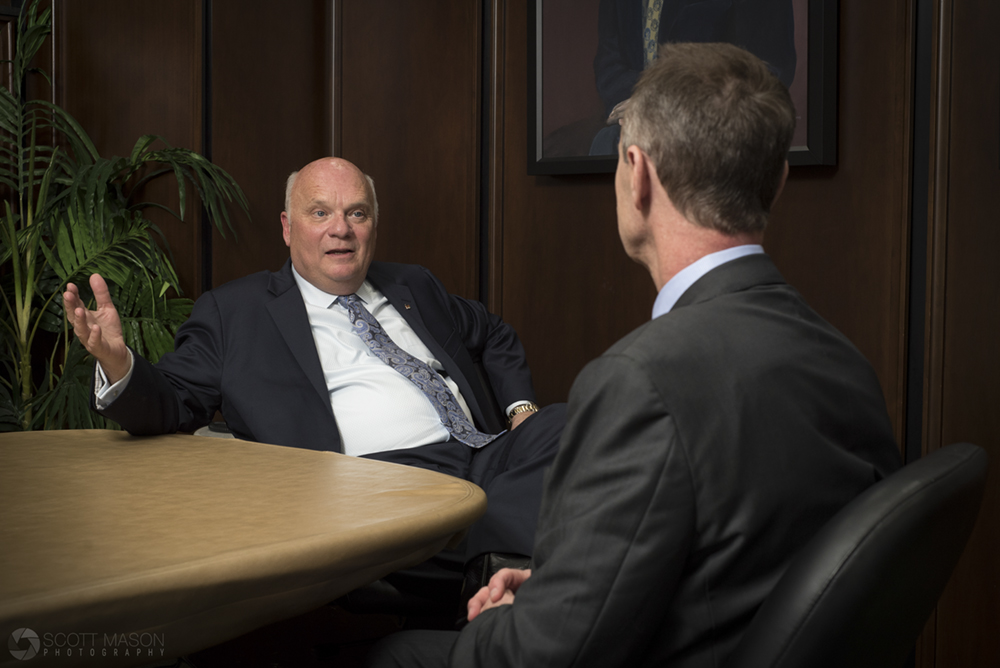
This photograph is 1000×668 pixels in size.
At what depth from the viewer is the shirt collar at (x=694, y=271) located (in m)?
1.01

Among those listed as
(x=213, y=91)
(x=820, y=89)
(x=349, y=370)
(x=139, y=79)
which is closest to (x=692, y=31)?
(x=820, y=89)

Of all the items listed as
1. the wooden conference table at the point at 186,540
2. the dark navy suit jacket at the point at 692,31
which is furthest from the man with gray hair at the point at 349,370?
the dark navy suit jacket at the point at 692,31

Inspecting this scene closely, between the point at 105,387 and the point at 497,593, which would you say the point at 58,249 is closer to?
the point at 105,387

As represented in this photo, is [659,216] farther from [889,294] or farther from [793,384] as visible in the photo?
[889,294]

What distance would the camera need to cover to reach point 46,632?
32.5 inches

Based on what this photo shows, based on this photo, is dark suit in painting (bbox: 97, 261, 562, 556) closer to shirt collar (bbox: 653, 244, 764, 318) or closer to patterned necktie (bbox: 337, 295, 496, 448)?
patterned necktie (bbox: 337, 295, 496, 448)

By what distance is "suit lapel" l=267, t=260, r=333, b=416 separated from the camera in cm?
227

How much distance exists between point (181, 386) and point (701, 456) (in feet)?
5.57

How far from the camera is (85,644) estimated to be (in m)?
0.88

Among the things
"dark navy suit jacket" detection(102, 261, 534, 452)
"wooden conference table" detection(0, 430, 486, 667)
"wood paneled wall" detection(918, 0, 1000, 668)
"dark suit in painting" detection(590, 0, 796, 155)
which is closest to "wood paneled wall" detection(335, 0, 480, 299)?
"dark suit in painting" detection(590, 0, 796, 155)

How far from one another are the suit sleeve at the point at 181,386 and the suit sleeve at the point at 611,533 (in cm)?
127

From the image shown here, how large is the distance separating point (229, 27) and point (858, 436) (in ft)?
10.6

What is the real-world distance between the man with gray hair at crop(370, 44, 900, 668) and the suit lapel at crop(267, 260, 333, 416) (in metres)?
1.39

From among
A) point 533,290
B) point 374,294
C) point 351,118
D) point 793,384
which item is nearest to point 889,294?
point 533,290
